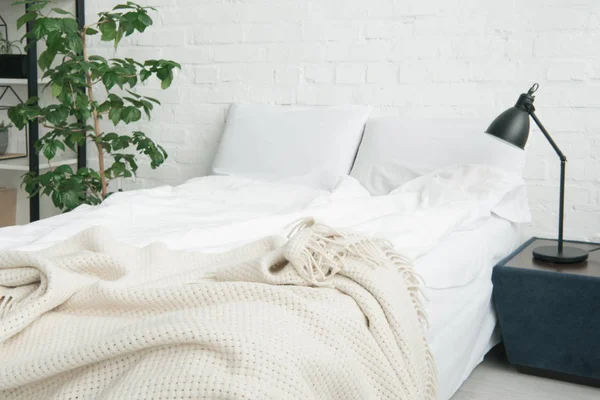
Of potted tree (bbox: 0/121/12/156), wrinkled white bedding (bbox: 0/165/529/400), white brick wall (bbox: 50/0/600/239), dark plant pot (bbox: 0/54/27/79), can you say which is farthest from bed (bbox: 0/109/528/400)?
potted tree (bbox: 0/121/12/156)

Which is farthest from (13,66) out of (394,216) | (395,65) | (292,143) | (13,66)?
(394,216)

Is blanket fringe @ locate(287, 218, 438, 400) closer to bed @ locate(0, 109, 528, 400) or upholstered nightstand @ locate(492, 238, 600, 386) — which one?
bed @ locate(0, 109, 528, 400)

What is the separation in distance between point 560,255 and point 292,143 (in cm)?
119

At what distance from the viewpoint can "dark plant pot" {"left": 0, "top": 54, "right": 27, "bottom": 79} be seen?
11.7ft

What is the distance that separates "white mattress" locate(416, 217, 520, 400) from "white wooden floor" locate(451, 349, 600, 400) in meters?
0.07

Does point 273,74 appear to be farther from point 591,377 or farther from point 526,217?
point 591,377

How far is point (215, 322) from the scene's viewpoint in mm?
1049

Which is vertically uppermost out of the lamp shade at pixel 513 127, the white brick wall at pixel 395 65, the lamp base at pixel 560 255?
the white brick wall at pixel 395 65

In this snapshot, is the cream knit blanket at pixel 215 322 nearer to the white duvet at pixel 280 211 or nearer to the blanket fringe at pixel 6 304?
the blanket fringe at pixel 6 304

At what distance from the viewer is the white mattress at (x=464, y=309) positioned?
1.85m

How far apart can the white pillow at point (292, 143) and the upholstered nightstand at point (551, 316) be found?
0.86 m

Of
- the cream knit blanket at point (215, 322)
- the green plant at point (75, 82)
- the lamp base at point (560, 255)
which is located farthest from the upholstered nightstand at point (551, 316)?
the green plant at point (75, 82)

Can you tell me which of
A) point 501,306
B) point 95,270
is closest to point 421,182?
point 501,306

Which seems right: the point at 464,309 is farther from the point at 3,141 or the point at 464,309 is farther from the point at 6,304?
the point at 3,141
